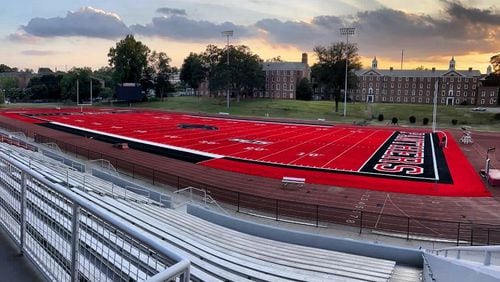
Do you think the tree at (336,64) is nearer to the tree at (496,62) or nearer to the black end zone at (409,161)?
the black end zone at (409,161)

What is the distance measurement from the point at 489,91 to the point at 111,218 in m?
133

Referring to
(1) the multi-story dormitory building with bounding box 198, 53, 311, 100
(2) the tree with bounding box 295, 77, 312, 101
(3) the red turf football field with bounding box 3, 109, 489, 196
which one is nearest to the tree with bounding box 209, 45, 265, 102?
(2) the tree with bounding box 295, 77, 312, 101

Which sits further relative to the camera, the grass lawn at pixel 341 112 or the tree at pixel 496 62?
the tree at pixel 496 62

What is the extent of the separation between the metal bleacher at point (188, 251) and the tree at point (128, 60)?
296ft

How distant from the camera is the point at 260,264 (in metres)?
9.41

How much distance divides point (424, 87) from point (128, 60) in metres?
88.5

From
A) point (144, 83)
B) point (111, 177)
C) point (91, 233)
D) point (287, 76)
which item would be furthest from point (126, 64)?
point (91, 233)

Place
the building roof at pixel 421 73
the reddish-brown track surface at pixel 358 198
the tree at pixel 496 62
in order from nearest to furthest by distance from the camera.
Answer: the reddish-brown track surface at pixel 358 198 → the tree at pixel 496 62 → the building roof at pixel 421 73

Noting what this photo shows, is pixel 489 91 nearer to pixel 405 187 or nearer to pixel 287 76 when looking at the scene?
pixel 287 76

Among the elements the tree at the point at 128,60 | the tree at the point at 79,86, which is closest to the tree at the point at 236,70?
the tree at the point at 128,60

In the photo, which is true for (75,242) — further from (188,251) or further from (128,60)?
(128,60)

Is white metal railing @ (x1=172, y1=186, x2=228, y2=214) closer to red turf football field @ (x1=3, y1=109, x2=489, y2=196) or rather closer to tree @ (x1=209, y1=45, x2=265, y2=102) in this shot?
red turf football field @ (x1=3, y1=109, x2=489, y2=196)

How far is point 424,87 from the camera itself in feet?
410

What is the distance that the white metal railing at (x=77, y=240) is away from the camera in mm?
3328
